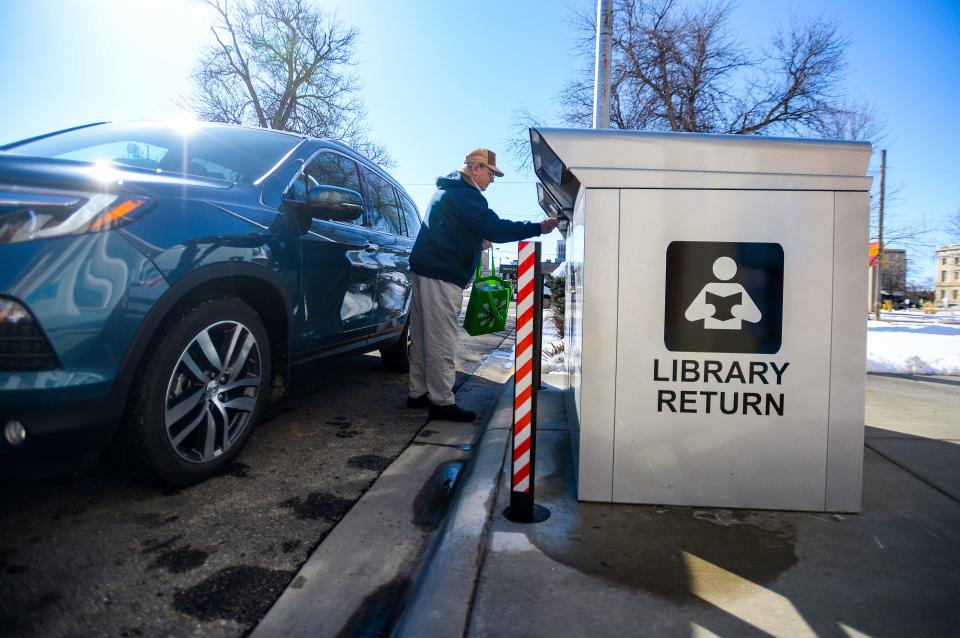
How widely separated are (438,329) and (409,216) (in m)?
2.00

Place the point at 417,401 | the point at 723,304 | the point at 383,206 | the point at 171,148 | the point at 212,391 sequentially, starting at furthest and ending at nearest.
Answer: the point at 383,206 < the point at 417,401 < the point at 171,148 < the point at 212,391 < the point at 723,304

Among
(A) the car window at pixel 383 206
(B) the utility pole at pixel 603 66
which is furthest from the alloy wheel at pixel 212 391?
(B) the utility pole at pixel 603 66

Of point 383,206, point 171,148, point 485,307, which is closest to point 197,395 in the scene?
point 171,148

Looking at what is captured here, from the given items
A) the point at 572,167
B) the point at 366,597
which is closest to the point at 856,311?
the point at 572,167

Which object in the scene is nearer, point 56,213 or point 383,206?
point 56,213

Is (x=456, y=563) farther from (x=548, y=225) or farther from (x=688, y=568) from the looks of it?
(x=548, y=225)

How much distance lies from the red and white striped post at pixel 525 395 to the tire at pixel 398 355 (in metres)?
3.17

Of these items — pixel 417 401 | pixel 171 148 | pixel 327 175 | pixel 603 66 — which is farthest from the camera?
pixel 603 66

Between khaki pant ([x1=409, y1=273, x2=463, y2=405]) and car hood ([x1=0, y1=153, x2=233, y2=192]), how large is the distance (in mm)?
1989

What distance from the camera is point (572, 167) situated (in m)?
2.58

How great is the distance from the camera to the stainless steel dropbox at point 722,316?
2514 mm

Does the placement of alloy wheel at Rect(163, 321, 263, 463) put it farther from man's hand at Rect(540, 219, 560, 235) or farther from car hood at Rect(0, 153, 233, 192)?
man's hand at Rect(540, 219, 560, 235)

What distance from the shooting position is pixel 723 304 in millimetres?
2557

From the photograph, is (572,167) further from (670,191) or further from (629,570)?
(629,570)
